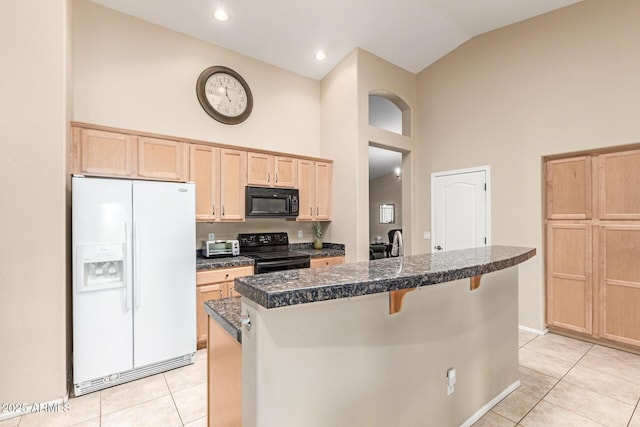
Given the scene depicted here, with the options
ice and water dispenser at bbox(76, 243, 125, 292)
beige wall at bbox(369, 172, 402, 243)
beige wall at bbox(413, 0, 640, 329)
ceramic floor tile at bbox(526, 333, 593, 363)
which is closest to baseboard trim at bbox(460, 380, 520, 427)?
ceramic floor tile at bbox(526, 333, 593, 363)

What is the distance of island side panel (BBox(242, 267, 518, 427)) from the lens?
1.07 m

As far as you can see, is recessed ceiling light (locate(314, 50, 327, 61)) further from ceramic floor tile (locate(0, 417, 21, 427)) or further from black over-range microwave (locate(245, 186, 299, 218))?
ceramic floor tile (locate(0, 417, 21, 427))

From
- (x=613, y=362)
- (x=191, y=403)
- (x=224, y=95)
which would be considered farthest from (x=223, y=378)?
(x=613, y=362)

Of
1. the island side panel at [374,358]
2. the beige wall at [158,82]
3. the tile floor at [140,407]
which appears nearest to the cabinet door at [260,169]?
the beige wall at [158,82]

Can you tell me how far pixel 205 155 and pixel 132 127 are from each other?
824 millimetres

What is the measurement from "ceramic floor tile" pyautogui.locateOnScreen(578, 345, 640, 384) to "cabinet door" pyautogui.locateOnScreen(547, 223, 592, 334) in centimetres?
27

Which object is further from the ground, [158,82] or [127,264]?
[158,82]

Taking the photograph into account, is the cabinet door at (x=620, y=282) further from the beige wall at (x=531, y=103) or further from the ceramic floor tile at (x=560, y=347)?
the beige wall at (x=531, y=103)

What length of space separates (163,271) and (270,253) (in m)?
1.41

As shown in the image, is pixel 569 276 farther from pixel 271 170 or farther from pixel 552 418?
pixel 271 170

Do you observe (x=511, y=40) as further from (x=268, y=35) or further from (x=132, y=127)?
(x=132, y=127)

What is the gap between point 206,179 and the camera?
3439 mm

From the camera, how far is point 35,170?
87.4 inches

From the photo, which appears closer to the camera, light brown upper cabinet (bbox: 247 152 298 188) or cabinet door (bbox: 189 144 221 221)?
cabinet door (bbox: 189 144 221 221)
